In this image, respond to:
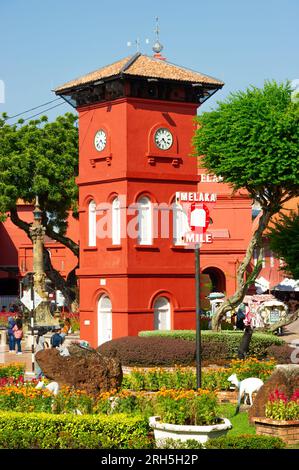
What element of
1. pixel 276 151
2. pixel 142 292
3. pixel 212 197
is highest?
pixel 276 151

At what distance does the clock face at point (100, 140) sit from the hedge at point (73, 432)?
2170 centimetres

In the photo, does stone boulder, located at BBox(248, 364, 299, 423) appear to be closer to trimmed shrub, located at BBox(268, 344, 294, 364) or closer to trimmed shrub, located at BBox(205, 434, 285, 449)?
trimmed shrub, located at BBox(205, 434, 285, 449)

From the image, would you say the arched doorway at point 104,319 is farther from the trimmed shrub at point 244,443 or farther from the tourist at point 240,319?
the trimmed shrub at point 244,443

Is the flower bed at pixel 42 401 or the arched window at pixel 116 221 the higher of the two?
the arched window at pixel 116 221

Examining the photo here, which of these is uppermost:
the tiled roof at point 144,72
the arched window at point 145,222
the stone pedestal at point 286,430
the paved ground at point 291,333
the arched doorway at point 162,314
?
the tiled roof at point 144,72

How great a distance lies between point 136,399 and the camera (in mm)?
19656

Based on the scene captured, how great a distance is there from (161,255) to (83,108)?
715 centimetres

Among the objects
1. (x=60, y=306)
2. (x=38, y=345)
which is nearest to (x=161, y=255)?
(x=38, y=345)

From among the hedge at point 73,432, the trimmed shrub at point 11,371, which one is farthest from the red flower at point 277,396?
the trimmed shrub at point 11,371

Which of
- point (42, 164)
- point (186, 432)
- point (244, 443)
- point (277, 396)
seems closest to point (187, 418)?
point (186, 432)

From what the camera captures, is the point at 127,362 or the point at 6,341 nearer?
the point at 127,362

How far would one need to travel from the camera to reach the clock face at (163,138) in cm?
3847

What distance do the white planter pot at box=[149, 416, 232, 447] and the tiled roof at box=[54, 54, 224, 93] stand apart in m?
21.6

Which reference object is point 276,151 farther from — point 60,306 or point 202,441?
point 60,306
